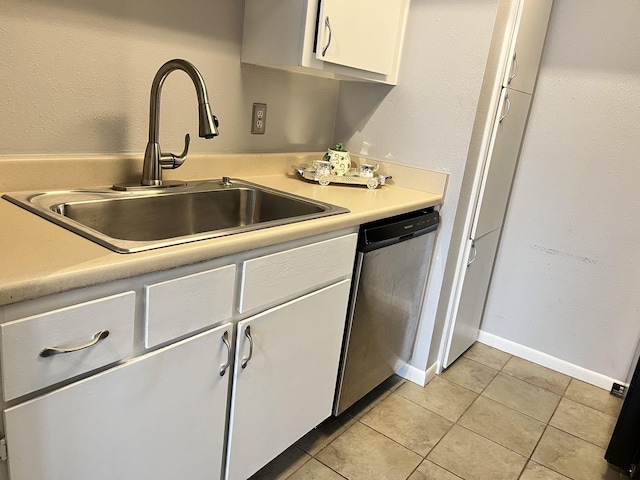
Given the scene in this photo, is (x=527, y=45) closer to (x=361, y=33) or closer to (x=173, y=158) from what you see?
(x=361, y=33)

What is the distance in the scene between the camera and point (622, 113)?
7.48 feet

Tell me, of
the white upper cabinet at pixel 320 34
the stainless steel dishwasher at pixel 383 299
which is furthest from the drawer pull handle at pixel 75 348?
the white upper cabinet at pixel 320 34

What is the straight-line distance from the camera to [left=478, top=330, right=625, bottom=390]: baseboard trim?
253 cm

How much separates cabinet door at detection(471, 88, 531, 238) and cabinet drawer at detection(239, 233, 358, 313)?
882 millimetres

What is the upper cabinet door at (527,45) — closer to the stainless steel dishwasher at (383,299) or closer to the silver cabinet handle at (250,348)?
the stainless steel dishwasher at (383,299)

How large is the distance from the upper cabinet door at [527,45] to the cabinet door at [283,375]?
122 cm

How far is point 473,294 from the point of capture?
252 cm

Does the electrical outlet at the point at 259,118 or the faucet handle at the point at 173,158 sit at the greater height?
the electrical outlet at the point at 259,118

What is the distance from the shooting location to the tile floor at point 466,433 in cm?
177

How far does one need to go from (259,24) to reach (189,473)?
1.45 m

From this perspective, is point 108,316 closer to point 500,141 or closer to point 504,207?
point 500,141

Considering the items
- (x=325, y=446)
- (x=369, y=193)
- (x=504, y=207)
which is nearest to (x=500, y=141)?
(x=504, y=207)

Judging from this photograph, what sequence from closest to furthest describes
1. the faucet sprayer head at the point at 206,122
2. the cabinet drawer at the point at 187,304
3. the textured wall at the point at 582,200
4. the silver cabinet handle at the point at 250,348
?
the cabinet drawer at the point at 187,304 < the silver cabinet handle at the point at 250,348 < the faucet sprayer head at the point at 206,122 < the textured wall at the point at 582,200

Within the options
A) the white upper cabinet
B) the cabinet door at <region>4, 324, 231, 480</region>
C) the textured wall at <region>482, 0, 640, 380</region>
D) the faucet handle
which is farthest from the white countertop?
the textured wall at <region>482, 0, 640, 380</region>
